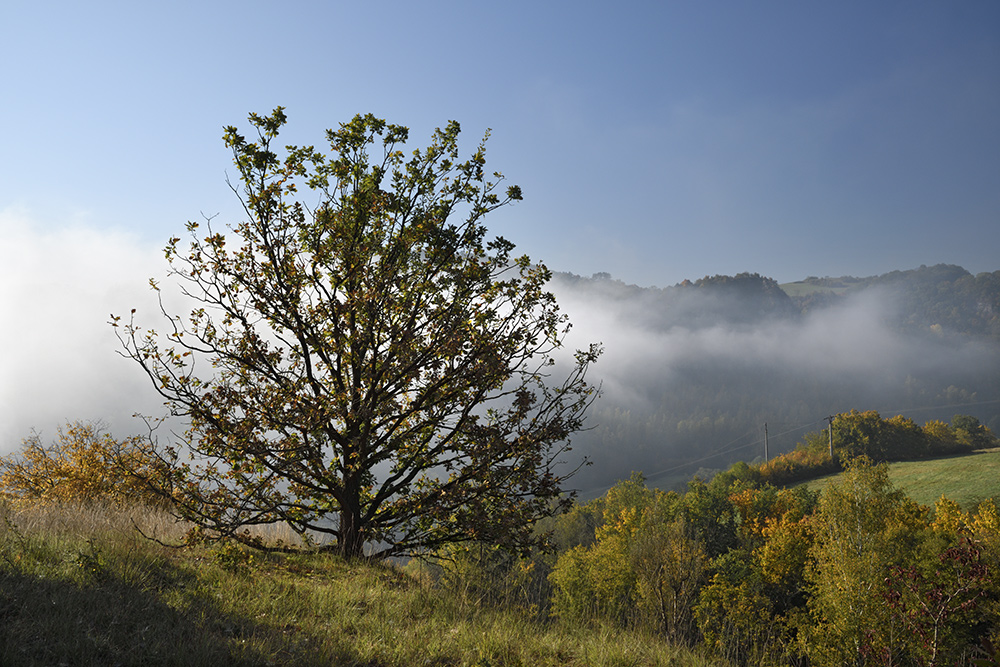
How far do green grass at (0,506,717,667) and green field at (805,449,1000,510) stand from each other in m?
77.1

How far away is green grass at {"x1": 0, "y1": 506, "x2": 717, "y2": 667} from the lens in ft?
16.4

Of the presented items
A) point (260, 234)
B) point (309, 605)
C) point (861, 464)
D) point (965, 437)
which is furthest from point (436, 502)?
point (965, 437)

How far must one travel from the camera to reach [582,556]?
6116cm

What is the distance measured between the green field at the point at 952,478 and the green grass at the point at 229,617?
253 ft

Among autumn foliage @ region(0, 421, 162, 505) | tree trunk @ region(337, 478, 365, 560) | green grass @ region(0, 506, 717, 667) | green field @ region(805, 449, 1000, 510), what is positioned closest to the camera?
green grass @ region(0, 506, 717, 667)

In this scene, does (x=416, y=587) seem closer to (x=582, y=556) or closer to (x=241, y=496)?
(x=241, y=496)

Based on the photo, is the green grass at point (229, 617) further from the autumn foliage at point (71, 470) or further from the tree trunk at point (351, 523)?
the autumn foliage at point (71, 470)

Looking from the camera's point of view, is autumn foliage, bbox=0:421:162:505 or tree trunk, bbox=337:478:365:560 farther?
autumn foliage, bbox=0:421:162:505

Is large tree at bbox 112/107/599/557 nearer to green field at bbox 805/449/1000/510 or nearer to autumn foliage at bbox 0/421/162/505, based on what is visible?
autumn foliage at bbox 0/421/162/505

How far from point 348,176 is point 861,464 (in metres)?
50.4

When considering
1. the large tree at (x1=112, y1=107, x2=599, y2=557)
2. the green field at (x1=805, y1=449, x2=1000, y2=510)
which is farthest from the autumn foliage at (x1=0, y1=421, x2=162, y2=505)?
the green field at (x1=805, y1=449, x2=1000, y2=510)

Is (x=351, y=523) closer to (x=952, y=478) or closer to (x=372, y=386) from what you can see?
(x=372, y=386)

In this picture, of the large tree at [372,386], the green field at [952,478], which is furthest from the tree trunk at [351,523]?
the green field at [952,478]

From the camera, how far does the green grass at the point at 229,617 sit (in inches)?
197
